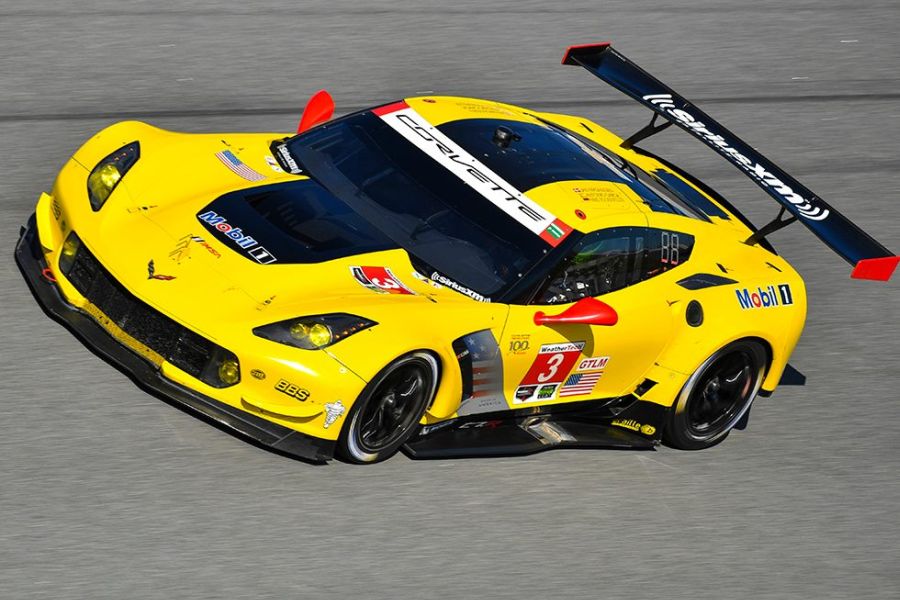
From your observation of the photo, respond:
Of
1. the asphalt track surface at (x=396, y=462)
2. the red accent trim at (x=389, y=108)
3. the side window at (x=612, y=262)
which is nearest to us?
the asphalt track surface at (x=396, y=462)

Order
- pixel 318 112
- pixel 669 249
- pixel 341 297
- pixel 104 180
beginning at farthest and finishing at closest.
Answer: pixel 318 112
pixel 669 249
pixel 104 180
pixel 341 297

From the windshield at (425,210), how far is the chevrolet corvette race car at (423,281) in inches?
0.4

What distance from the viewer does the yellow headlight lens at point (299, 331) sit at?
5.60 m

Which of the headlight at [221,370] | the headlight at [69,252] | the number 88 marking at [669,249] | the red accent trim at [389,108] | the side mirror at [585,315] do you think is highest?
the red accent trim at [389,108]

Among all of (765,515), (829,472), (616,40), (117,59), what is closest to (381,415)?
(765,515)

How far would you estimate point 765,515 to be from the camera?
6324 millimetres

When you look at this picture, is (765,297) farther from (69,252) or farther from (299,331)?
(69,252)

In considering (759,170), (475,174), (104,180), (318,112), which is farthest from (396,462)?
(759,170)

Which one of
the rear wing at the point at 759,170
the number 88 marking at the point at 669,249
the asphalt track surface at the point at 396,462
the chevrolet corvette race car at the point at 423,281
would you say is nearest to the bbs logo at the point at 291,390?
the chevrolet corvette race car at the point at 423,281

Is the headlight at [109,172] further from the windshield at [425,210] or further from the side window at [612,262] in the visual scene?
the side window at [612,262]

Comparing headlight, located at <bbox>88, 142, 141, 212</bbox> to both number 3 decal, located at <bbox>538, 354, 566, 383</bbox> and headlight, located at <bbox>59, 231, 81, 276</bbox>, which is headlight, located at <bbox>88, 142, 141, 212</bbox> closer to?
headlight, located at <bbox>59, 231, 81, 276</bbox>

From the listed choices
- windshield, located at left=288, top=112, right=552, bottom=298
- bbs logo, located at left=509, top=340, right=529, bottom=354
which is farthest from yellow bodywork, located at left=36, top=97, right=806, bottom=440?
windshield, located at left=288, top=112, right=552, bottom=298

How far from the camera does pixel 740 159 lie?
281 inches

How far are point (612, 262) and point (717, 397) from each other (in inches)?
38.2
